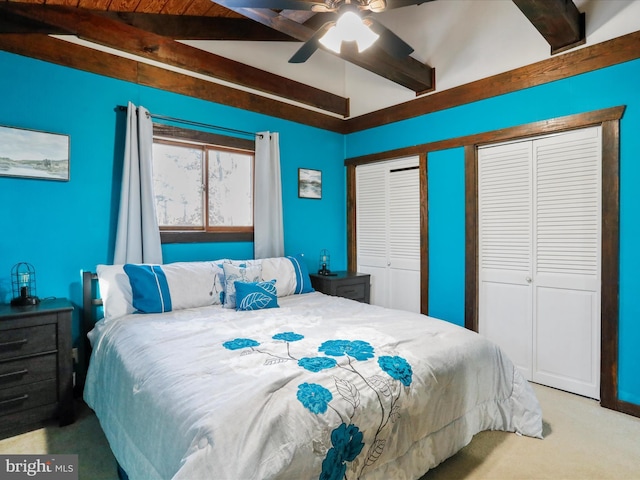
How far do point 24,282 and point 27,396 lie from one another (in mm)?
755

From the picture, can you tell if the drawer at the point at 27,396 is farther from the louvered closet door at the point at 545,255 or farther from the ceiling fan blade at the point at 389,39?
the louvered closet door at the point at 545,255

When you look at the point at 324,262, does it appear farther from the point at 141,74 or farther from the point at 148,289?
the point at 141,74

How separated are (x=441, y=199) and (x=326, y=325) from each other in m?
2.00

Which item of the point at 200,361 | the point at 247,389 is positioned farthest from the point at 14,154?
the point at 247,389

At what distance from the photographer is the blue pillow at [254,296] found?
2748 millimetres

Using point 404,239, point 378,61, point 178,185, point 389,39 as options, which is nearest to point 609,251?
point 404,239

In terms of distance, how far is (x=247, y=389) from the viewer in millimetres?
1378

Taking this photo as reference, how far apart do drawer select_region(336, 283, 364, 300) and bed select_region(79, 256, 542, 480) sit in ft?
3.76

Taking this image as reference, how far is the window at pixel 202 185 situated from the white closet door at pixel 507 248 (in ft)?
7.52

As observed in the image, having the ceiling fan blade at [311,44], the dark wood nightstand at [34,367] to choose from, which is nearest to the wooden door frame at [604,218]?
the ceiling fan blade at [311,44]

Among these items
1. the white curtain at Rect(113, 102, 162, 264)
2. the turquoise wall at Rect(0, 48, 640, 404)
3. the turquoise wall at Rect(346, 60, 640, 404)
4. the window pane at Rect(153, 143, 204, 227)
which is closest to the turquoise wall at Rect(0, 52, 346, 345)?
the turquoise wall at Rect(0, 48, 640, 404)

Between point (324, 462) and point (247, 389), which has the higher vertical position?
point (247, 389)

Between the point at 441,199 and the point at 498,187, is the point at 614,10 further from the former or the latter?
the point at 441,199

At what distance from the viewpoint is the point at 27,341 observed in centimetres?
221
